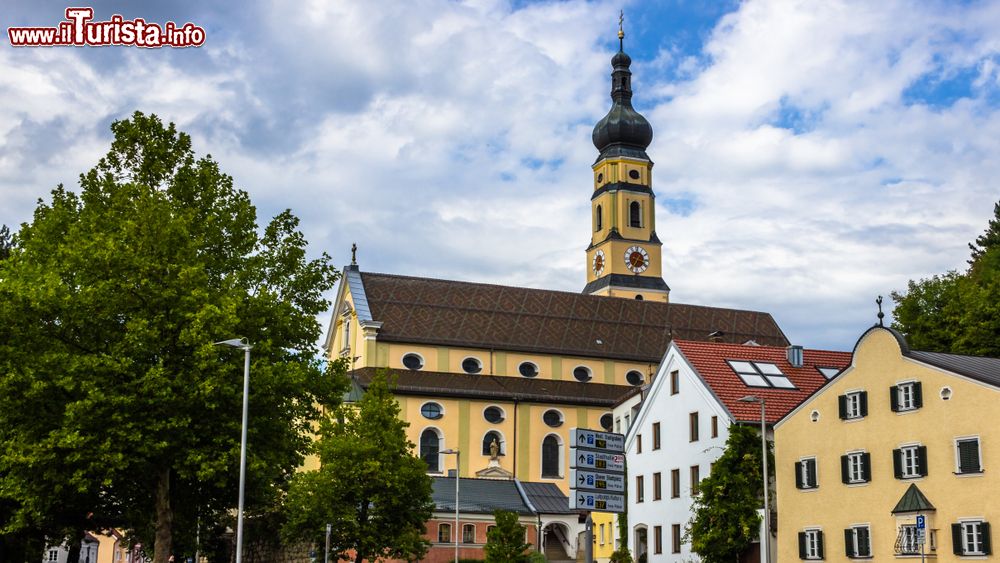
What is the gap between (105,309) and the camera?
3459 centimetres

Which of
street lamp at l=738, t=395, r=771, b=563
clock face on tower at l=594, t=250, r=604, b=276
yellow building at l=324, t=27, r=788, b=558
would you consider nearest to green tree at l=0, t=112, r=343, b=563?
street lamp at l=738, t=395, r=771, b=563

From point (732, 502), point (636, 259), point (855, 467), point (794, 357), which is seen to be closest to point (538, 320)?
point (636, 259)

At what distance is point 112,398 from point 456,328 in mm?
53367

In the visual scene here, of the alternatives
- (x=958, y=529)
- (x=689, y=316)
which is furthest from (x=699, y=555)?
(x=689, y=316)

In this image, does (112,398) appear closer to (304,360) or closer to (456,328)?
(304,360)

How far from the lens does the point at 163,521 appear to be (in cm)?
3469

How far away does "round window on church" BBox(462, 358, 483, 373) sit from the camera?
8512 centimetres

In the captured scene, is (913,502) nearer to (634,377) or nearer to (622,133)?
(634,377)

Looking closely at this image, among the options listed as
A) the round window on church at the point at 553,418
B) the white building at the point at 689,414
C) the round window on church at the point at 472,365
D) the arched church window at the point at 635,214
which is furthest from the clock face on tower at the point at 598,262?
the white building at the point at 689,414

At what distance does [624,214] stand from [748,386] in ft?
212

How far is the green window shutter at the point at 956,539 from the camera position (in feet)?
121

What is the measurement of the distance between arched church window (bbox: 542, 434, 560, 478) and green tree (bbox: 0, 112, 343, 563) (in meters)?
45.3

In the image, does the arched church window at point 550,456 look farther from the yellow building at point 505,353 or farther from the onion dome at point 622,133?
the onion dome at point 622,133

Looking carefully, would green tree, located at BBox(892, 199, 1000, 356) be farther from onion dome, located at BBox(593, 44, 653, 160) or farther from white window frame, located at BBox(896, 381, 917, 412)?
onion dome, located at BBox(593, 44, 653, 160)
